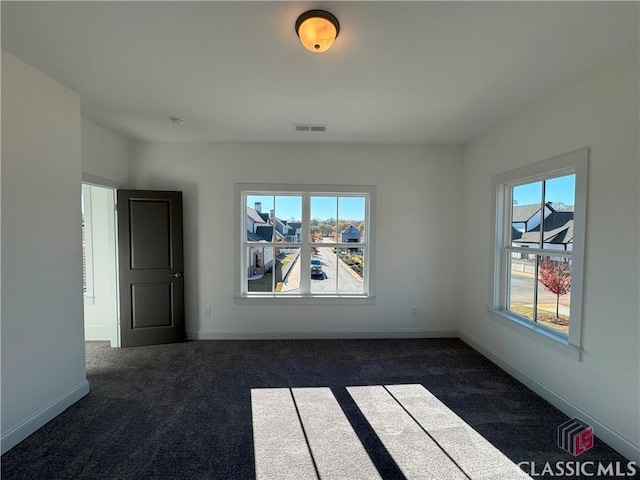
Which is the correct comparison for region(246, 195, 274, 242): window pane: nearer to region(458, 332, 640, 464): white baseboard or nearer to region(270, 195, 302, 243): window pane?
region(270, 195, 302, 243): window pane

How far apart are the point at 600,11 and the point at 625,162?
95 centimetres

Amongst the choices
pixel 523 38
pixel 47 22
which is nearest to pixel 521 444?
pixel 523 38

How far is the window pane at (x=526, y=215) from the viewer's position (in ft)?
8.84

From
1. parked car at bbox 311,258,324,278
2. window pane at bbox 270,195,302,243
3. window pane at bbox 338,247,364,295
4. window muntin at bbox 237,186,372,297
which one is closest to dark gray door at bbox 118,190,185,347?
window muntin at bbox 237,186,372,297

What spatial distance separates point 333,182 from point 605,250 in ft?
8.98

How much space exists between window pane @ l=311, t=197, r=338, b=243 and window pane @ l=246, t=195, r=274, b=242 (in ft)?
1.97

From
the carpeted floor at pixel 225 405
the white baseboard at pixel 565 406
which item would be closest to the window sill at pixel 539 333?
the white baseboard at pixel 565 406

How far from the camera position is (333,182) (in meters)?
3.80

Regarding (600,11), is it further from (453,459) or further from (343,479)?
(343,479)

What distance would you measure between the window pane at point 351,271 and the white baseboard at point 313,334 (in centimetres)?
58

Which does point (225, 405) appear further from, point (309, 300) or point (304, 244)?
point (304, 244)

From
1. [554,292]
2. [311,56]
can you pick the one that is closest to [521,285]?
[554,292]

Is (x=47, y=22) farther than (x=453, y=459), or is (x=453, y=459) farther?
(x=453, y=459)

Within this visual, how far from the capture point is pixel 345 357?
10.8ft
